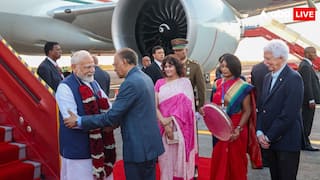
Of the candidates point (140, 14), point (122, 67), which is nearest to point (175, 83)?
point (122, 67)

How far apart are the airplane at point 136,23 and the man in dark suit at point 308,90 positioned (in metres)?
1.46

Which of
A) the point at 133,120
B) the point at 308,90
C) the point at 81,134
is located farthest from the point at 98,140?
the point at 308,90

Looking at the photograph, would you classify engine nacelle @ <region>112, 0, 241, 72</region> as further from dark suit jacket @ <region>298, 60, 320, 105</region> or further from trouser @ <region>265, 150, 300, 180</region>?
trouser @ <region>265, 150, 300, 180</region>

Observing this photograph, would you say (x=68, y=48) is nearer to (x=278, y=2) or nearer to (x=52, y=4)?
(x=52, y=4)

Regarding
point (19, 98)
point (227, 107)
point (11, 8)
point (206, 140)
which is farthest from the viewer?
point (11, 8)

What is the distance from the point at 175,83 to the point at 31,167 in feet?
4.00

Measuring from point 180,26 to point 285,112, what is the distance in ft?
12.3

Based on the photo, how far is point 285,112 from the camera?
8.42 feet

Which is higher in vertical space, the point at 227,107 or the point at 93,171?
the point at 227,107

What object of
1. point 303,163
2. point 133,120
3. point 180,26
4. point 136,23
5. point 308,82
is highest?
point 136,23

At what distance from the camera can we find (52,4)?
27.4ft

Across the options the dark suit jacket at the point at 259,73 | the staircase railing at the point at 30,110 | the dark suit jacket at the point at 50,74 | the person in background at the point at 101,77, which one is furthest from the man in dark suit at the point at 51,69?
the dark suit jacket at the point at 259,73

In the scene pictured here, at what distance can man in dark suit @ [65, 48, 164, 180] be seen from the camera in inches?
92.7

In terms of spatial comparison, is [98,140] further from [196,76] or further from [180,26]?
[180,26]
